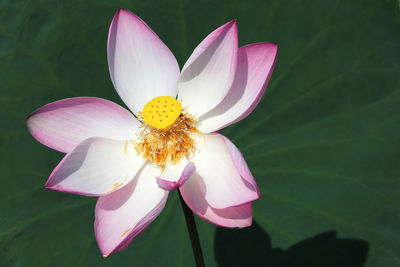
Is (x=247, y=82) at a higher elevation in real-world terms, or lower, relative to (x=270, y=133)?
higher

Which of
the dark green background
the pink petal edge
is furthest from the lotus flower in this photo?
the dark green background

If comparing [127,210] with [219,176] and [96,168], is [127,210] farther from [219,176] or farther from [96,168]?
[219,176]

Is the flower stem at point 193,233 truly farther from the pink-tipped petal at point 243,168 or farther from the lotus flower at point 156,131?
the pink-tipped petal at point 243,168

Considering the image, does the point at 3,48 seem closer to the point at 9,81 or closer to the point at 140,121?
the point at 9,81

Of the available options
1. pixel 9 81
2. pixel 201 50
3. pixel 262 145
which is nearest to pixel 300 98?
pixel 262 145

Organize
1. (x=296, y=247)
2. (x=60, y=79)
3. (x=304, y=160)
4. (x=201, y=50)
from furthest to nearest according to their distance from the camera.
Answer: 1. (x=60, y=79)
2. (x=304, y=160)
3. (x=296, y=247)
4. (x=201, y=50)

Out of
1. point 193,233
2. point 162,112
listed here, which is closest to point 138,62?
point 162,112

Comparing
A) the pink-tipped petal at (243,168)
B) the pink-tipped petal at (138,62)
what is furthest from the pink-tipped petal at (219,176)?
the pink-tipped petal at (138,62)
